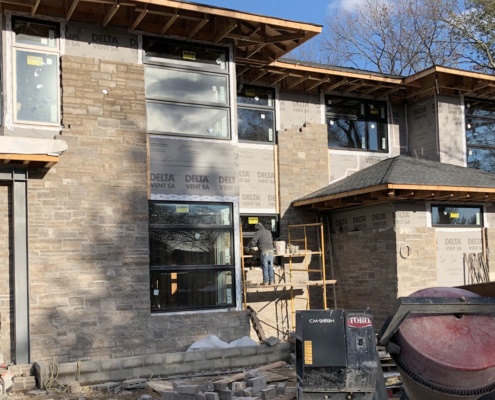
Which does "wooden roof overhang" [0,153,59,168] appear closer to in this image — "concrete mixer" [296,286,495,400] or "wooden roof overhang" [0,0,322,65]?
"wooden roof overhang" [0,0,322,65]

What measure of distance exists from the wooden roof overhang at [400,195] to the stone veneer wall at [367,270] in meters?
0.73

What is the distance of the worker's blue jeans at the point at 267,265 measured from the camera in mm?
12852

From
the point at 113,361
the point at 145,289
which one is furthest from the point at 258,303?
the point at 113,361

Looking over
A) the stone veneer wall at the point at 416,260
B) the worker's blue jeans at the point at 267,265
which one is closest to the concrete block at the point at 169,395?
the worker's blue jeans at the point at 267,265

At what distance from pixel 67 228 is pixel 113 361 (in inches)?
97.8

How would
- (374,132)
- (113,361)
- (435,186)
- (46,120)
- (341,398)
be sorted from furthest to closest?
1. (374,132)
2. (435,186)
3. (46,120)
4. (113,361)
5. (341,398)

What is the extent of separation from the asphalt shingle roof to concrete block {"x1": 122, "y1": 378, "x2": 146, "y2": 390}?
597 cm

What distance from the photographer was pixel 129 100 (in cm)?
1132

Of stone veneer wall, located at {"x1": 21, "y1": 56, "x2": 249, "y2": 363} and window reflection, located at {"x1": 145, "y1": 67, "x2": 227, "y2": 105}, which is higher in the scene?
window reflection, located at {"x1": 145, "y1": 67, "x2": 227, "y2": 105}

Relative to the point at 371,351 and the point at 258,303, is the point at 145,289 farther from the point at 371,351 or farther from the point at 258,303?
the point at 371,351

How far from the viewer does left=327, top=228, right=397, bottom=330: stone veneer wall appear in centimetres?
1292

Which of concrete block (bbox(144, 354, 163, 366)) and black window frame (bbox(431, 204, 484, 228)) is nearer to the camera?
concrete block (bbox(144, 354, 163, 366))

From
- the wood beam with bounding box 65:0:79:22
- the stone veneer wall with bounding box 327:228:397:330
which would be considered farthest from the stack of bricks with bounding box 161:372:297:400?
the wood beam with bounding box 65:0:79:22

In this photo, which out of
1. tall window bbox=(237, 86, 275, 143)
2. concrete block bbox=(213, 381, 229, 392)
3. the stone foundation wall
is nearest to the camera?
concrete block bbox=(213, 381, 229, 392)
